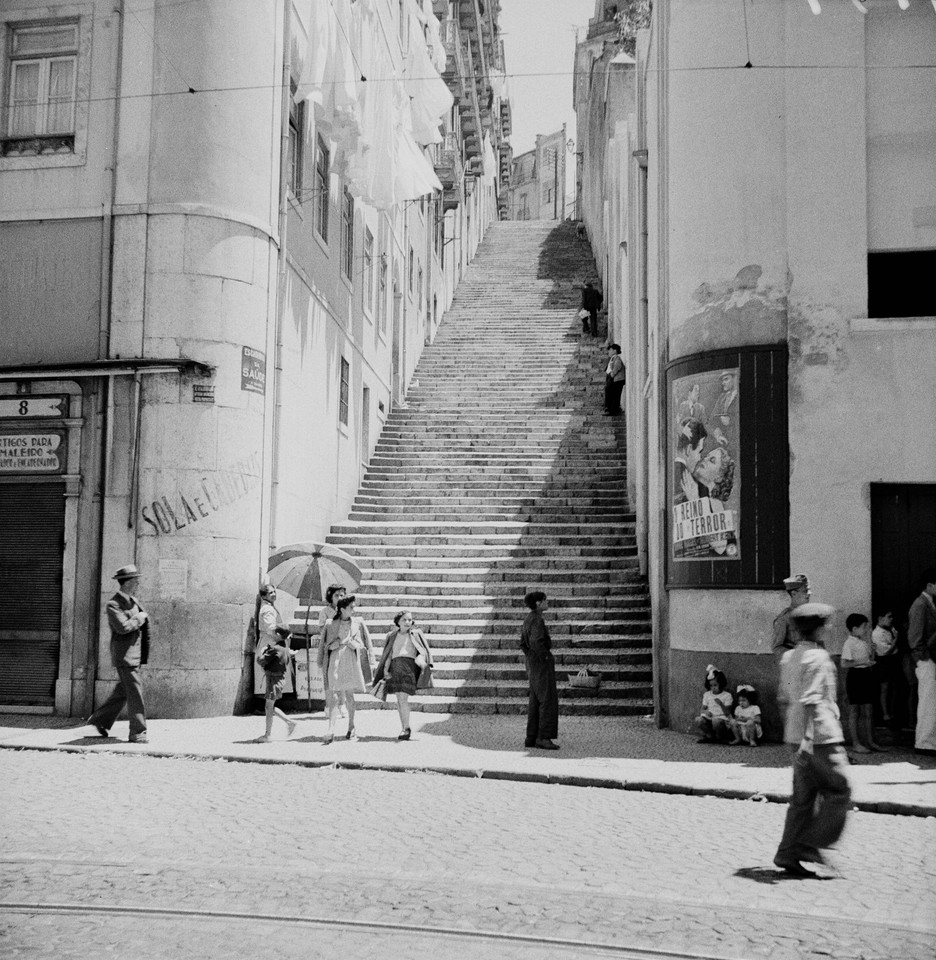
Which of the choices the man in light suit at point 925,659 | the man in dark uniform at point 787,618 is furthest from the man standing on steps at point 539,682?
the man in light suit at point 925,659

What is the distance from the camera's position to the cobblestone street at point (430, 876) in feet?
18.7

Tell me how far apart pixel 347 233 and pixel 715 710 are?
11.9m

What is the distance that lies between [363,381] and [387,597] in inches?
242

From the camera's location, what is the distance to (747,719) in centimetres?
1306

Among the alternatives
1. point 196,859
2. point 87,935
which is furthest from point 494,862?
point 87,935

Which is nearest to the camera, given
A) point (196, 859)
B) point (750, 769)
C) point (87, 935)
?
point (87, 935)

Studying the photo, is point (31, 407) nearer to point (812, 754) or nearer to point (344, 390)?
point (344, 390)

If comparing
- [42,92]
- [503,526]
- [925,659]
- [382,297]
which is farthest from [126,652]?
[382,297]

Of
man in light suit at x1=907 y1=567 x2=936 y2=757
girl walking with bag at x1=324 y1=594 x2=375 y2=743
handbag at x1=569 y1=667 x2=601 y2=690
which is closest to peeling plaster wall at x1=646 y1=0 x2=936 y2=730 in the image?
man in light suit at x1=907 y1=567 x2=936 y2=757

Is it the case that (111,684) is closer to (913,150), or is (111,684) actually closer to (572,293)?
(913,150)

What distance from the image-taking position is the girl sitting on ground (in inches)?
518

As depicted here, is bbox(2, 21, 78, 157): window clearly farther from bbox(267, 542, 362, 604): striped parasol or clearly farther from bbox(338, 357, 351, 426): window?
bbox(338, 357, 351, 426): window

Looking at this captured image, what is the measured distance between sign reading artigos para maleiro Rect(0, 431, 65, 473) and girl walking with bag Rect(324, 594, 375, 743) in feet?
13.5

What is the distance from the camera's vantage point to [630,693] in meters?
16.0
